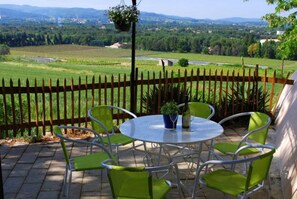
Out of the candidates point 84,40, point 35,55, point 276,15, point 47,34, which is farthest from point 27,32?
point 276,15

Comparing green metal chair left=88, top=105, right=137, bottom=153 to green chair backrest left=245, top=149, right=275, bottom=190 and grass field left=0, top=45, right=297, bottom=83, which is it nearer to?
green chair backrest left=245, top=149, right=275, bottom=190

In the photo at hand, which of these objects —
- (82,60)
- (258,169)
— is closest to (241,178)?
(258,169)

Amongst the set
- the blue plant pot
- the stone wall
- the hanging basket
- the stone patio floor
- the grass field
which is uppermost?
the hanging basket

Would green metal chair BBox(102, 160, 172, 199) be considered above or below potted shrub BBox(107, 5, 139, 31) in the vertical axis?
below

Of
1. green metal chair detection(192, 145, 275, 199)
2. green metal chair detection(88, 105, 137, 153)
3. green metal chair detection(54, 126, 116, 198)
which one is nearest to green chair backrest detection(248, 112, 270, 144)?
green metal chair detection(192, 145, 275, 199)

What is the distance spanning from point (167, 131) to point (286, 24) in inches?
265

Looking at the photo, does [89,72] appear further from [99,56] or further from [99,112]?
[99,112]

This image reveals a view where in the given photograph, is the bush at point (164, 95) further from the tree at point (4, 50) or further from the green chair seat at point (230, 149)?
the tree at point (4, 50)

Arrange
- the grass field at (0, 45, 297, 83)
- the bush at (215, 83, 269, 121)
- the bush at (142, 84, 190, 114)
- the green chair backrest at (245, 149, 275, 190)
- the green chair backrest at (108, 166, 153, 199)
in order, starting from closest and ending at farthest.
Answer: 1. the green chair backrest at (108, 166, 153, 199)
2. the green chair backrest at (245, 149, 275, 190)
3. the bush at (142, 84, 190, 114)
4. the bush at (215, 83, 269, 121)
5. the grass field at (0, 45, 297, 83)

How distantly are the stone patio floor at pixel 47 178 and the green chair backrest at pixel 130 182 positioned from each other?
3.51 feet

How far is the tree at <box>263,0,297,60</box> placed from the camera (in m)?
7.31

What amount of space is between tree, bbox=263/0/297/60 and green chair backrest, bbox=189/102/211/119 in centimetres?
394

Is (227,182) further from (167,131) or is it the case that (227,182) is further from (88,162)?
(88,162)

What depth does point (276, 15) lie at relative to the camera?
876cm
